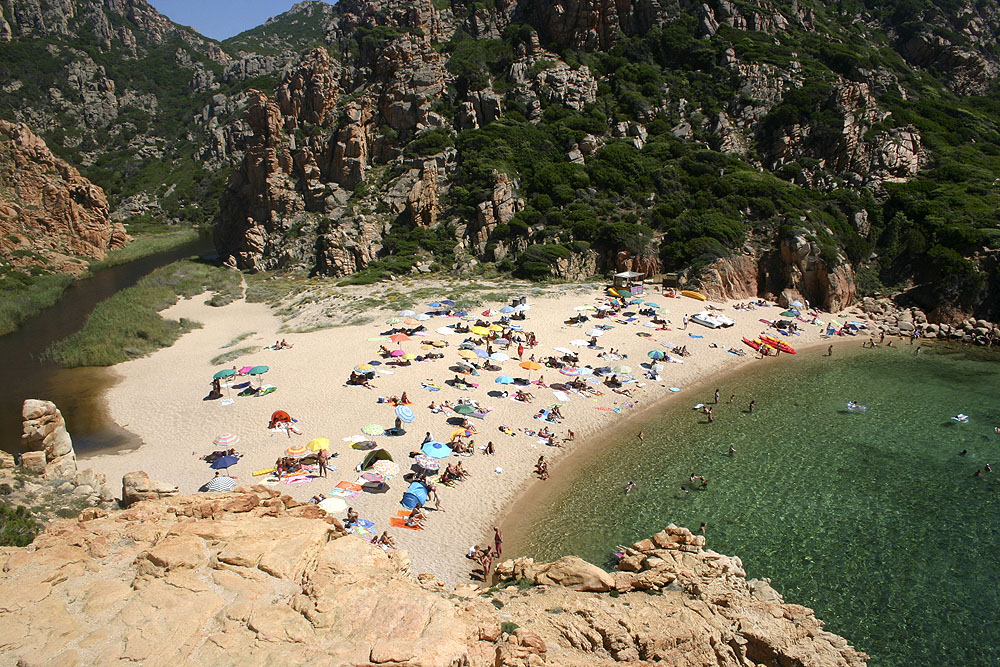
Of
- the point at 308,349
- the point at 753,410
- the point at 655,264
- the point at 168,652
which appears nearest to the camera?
the point at 168,652

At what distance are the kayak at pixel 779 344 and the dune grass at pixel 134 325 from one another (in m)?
35.3

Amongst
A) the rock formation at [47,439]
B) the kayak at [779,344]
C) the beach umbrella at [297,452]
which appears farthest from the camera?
the kayak at [779,344]

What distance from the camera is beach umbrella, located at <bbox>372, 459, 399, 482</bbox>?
15.8 metres

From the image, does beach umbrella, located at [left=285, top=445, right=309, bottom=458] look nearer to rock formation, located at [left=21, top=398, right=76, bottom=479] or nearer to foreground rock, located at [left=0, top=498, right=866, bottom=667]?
rock formation, located at [left=21, top=398, right=76, bottom=479]

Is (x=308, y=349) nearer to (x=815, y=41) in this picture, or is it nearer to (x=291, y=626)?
(x=291, y=626)

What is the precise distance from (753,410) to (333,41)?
93324 mm

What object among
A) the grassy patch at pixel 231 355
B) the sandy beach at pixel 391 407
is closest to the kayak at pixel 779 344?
the sandy beach at pixel 391 407

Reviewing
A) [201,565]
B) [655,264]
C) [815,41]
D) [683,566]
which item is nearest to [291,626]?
[201,565]

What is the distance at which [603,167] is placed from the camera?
4859 cm

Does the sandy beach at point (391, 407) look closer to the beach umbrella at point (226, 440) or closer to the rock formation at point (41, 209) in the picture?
the beach umbrella at point (226, 440)

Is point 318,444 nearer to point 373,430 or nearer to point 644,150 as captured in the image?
point 373,430

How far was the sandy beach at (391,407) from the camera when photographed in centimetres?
1511

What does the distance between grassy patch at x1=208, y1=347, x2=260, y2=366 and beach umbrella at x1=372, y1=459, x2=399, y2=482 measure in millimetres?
14095

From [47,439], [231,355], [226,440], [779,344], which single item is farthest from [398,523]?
[779,344]
